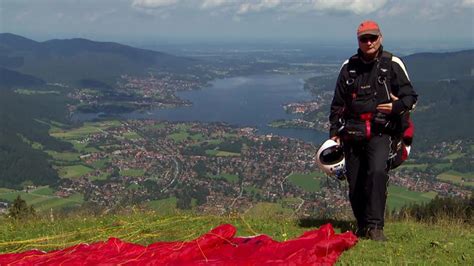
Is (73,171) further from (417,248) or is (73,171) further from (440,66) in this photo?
(440,66)

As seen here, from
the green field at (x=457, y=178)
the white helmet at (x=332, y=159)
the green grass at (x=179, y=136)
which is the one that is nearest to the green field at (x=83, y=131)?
the green grass at (x=179, y=136)

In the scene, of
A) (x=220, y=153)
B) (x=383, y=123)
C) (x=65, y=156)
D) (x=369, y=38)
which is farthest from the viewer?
(x=65, y=156)

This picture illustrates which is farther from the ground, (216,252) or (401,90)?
(401,90)

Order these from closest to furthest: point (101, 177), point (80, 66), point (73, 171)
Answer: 1. point (101, 177)
2. point (73, 171)
3. point (80, 66)

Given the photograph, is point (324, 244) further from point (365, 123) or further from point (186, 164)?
point (186, 164)

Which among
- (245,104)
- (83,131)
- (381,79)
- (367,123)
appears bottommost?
(83,131)

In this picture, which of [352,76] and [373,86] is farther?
[352,76]

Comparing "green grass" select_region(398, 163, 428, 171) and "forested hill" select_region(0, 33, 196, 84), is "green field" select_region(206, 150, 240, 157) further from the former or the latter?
"forested hill" select_region(0, 33, 196, 84)

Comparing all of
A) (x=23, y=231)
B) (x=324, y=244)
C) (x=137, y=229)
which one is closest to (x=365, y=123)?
(x=324, y=244)

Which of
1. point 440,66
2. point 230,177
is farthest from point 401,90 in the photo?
point 440,66
